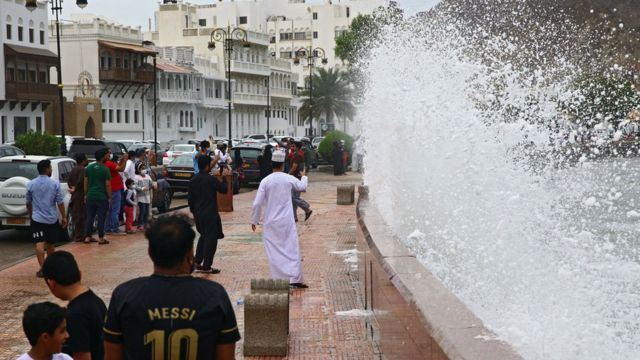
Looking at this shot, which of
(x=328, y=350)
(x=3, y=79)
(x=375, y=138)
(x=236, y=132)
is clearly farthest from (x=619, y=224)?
(x=236, y=132)

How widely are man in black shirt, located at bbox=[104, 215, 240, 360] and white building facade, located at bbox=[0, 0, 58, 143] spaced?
54522 mm

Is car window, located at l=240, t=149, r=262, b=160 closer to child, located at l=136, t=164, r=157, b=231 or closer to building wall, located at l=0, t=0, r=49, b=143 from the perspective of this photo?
child, located at l=136, t=164, r=157, b=231

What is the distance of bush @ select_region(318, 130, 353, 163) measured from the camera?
4698 centimetres

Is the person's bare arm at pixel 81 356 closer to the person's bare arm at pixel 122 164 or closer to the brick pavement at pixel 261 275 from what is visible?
the brick pavement at pixel 261 275

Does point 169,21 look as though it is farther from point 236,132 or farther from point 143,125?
point 143,125

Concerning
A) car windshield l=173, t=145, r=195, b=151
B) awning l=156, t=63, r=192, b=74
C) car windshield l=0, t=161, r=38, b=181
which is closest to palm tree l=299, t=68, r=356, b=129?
awning l=156, t=63, r=192, b=74

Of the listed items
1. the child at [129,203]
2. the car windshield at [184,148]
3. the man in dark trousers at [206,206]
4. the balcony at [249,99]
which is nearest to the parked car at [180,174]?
the child at [129,203]

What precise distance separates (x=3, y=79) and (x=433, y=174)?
157ft

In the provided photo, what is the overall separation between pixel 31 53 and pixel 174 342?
188ft

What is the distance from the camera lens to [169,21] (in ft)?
316

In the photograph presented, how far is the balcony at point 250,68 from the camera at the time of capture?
88.0m

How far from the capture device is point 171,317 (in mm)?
3805

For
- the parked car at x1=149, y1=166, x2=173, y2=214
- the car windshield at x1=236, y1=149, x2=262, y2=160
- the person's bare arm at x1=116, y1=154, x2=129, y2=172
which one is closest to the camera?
the person's bare arm at x1=116, y1=154, x2=129, y2=172

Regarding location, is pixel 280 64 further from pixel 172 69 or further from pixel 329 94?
pixel 172 69
